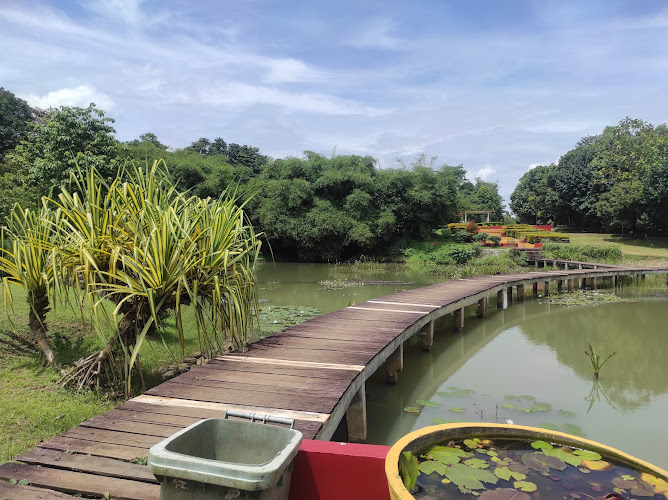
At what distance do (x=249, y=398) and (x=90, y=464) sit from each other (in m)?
1.17

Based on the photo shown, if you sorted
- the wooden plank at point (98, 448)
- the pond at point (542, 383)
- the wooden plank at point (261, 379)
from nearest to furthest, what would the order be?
1. the wooden plank at point (98, 448)
2. the wooden plank at point (261, 379)
3. the pond at point (542, 383)

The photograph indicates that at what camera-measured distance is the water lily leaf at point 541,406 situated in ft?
15.7

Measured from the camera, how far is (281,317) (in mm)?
8445

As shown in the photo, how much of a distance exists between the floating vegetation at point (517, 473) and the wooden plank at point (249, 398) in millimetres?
1426

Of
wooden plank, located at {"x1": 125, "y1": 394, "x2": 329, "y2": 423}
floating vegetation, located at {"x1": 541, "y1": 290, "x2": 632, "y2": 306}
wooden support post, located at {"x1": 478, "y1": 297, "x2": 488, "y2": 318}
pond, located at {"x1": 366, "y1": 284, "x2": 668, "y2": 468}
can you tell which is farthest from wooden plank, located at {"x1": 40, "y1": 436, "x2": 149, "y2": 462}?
floating vegetation, located at {"x1": 541, "y1": 290, "x2": 632, "y2": 306}

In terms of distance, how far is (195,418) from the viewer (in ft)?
9.69

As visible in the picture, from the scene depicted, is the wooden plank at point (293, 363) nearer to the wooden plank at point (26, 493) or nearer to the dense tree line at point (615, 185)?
the wooden plank at point (26, 493)

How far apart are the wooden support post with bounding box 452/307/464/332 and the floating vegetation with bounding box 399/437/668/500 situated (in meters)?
7.02

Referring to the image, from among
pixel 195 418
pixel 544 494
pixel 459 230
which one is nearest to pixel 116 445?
pixel 195 418

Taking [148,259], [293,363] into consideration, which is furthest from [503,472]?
[293,363]

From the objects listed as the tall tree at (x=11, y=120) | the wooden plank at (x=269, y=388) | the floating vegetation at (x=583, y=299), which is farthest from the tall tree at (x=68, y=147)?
the tall tree at (x=11, y=120)

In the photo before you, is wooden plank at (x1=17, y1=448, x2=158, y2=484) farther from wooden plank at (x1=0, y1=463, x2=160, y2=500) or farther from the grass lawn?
the grass lawn

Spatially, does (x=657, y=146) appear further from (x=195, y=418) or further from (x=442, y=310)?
(x=195, y=418)

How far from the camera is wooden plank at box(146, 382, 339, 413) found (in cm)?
318
